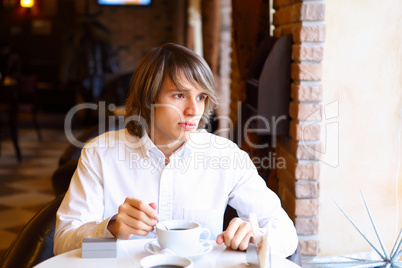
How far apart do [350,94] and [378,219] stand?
0.66 metres

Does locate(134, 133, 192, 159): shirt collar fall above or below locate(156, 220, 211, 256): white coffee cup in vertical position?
above

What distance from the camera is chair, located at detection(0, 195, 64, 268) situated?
140cm

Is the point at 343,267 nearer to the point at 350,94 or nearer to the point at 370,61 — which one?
the point at 350,94

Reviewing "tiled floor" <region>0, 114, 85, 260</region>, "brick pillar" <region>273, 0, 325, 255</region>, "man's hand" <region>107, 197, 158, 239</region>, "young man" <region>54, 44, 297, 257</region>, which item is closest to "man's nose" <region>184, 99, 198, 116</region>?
"young man" <region>54, 44, 297, 257</region>

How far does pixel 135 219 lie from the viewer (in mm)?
1189

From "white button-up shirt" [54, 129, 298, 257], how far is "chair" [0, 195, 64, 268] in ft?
0.38

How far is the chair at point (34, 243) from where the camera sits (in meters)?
1.40

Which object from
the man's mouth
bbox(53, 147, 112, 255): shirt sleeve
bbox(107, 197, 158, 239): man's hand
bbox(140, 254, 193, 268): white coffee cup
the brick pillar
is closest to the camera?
bbox(140, 254, 193, 268): white coffee cup

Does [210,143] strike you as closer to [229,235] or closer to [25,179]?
[229,235]

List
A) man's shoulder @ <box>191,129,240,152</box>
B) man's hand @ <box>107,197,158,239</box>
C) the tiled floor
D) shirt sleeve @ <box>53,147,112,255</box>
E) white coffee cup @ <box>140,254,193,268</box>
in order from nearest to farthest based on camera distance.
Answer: white coffee cup @ <box>140,254,193,268</box> < man's hand @ <box>107,197,158,239</box> < shirt sleeve @ <box>53,147,112,255</box> < man's shoulder @ <box>191,129,240,152</box> < the tiled floor

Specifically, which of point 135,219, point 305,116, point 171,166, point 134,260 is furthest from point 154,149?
point 305,116

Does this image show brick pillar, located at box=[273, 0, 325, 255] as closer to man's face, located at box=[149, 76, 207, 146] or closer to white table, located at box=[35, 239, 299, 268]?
man's face, located at box=[149, 76, 207, 146]

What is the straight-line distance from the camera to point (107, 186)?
1523mm

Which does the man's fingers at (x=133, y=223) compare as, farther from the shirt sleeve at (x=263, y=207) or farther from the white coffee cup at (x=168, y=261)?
the shirt sleeve at (x=263, y=207)
